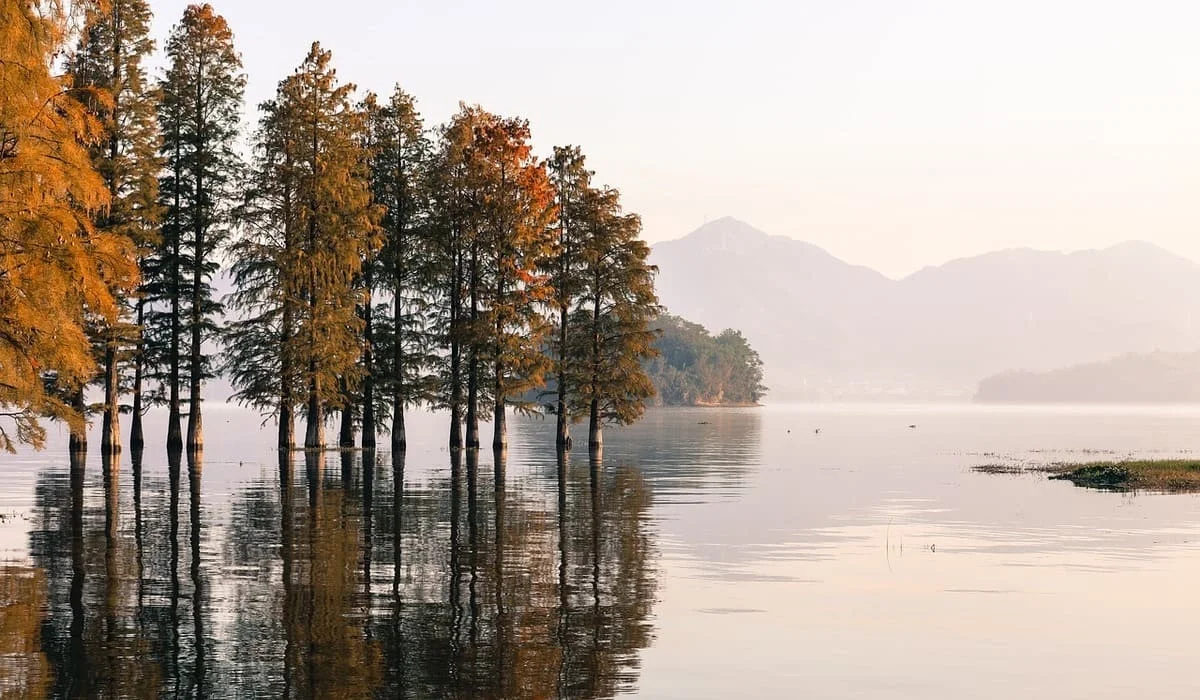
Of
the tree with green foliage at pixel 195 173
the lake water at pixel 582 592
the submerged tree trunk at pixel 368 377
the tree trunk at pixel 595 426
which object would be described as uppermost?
the tree with green foliage at pixel 195 173

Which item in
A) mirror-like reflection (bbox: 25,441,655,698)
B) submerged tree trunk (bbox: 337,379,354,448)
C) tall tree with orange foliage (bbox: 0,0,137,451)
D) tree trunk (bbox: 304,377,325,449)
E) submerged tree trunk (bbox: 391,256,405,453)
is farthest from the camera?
submerged tree trunk (bbox: 337,379,354,448)

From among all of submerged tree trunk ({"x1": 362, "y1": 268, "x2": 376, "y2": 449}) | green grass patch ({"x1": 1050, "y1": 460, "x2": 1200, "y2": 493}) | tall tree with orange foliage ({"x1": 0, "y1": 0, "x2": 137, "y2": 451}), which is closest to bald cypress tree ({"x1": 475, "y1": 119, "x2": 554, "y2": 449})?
submerged tree trunk ({"x1": 362, "y1": 268, "x2": 376, "y2": 449})

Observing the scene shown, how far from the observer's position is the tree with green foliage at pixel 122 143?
6047 centimetres

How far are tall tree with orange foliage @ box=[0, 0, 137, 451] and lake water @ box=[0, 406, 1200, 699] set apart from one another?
4.03 m

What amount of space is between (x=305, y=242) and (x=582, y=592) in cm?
4585

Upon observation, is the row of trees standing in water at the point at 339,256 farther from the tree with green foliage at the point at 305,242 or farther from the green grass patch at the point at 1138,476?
the green grass patch at the point at 1138,476

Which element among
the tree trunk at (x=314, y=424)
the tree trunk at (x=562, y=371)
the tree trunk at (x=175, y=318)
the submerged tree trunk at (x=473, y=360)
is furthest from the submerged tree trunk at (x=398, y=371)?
the tree trunk at (x=175, y=318)

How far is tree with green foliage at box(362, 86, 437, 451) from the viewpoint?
6981 centimetres

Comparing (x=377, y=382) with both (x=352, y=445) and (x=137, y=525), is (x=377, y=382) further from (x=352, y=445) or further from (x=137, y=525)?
(x=137, y=525)

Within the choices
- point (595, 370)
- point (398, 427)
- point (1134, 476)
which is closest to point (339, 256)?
point (398, 427)

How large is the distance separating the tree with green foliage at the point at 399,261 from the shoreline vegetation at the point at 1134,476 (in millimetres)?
28872

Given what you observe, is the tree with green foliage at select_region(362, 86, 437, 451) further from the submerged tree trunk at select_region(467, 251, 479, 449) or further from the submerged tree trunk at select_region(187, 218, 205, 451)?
the submerged tree trunk at select_region(187, 218, 205, 451)

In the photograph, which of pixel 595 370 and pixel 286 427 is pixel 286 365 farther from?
pixel 595 370

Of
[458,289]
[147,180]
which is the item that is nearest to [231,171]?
[147,180]
